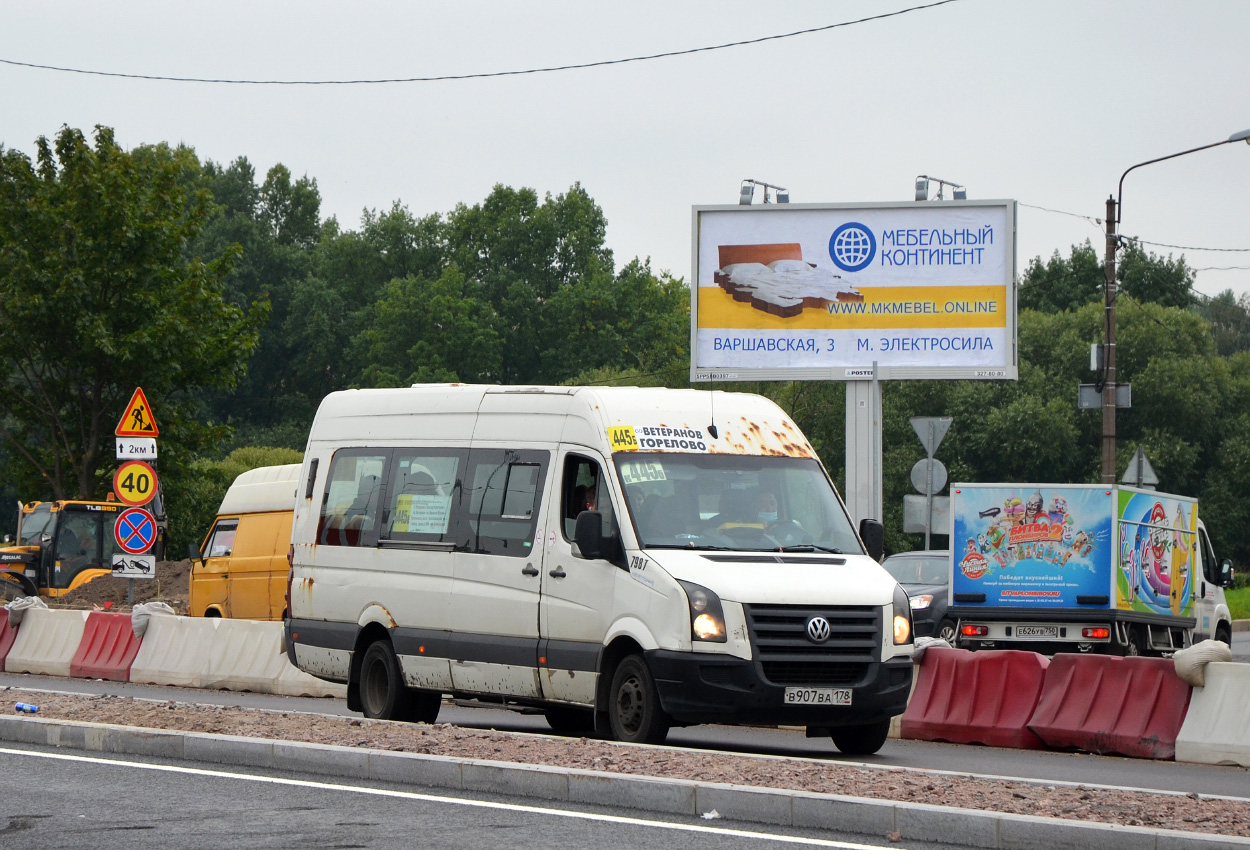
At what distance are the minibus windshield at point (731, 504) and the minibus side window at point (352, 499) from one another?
9.47 ft

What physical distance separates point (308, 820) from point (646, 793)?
1.64 meters

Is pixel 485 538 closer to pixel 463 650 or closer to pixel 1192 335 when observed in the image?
pixel 463 650

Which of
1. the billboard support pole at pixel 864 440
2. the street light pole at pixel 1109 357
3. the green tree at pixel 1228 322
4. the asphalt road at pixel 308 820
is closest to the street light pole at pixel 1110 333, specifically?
the street light pole at pixel 1109 357

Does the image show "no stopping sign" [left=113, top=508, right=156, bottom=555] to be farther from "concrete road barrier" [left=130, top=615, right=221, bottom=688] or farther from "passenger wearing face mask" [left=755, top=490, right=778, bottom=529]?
"passenger wearing face mask" [left=755, top=490, right=778, bottom=529]

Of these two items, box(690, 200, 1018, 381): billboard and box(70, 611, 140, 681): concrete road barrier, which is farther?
box(690, 200, 1018, 381): billboard

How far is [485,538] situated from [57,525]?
2316 cm

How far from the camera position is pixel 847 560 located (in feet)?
40.4

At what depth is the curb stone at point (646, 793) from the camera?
25.1 feet

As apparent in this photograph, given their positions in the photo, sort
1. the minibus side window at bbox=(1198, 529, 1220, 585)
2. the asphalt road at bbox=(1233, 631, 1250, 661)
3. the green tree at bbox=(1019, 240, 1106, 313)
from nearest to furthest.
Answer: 1. the minibus side window at bbox=(1198, 529, 1220, 585)
2. the asphalt road at bbox=(1233, 631, 1250, 661)
3. the green tree at bbox=(1019, 240, 1106, 313)

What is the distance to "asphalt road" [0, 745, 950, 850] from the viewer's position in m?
7.73

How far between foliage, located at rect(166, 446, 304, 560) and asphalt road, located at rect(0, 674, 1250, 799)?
9.27 meters

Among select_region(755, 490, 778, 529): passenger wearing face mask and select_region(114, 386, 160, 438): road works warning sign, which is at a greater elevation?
select_region(114, 386, 160, 438): road works warning sign

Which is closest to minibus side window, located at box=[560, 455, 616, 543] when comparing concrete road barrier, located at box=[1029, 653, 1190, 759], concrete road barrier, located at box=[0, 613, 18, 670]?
concrete road barrier, located at box=[1029, 653, 1190, 759]

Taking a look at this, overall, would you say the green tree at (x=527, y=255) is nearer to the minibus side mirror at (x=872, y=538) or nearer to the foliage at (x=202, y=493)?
the foliage at (x=202, y=493)
